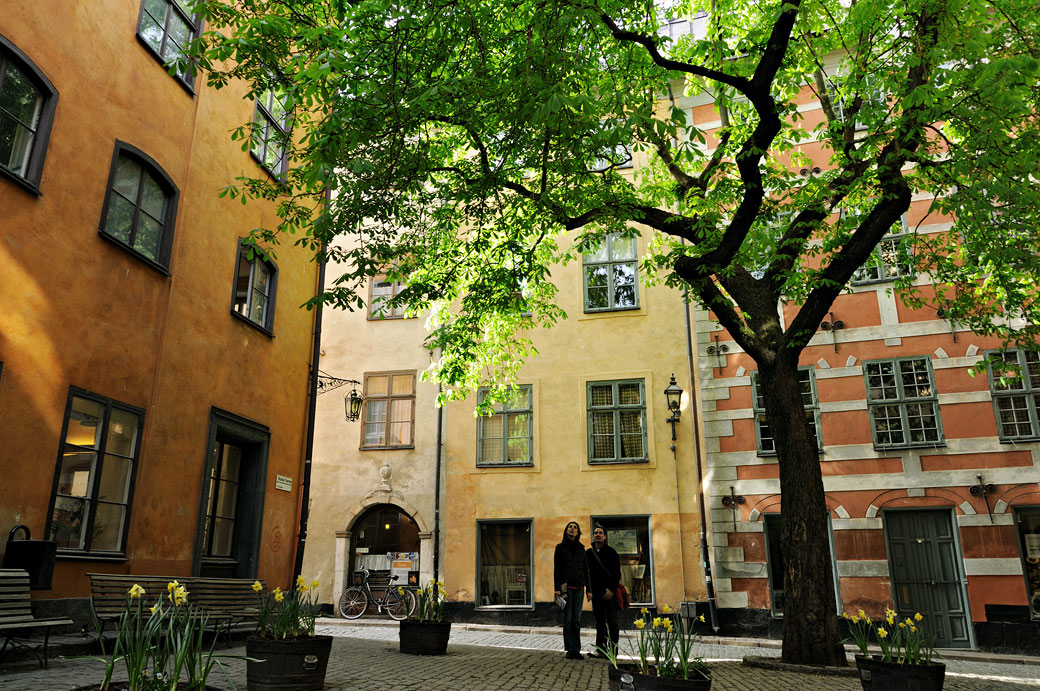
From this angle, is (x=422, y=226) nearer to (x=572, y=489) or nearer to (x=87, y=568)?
(x=87, y=568)

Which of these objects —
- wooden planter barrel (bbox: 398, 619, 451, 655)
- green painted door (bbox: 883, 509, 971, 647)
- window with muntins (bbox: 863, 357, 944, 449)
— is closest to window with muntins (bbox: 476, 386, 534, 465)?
window with muntins (bbox: 863, 357, 944, 449)

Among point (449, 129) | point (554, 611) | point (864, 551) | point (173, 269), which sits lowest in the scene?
point (554, 611)

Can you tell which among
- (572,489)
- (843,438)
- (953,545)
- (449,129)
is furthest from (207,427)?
(953,545)

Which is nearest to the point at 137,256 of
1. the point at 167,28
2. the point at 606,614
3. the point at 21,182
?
the point at 21,182

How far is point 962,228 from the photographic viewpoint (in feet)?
34.8

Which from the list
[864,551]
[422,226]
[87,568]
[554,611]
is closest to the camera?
[87,568]

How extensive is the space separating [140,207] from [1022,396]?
54.0 feet

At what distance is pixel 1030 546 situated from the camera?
14852 millimetres

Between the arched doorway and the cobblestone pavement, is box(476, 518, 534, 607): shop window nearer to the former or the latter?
the arched doorway

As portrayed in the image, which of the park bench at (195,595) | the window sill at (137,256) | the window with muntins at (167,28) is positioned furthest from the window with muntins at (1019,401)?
the window with muntins at (167,28)

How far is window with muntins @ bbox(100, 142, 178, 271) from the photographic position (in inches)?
378

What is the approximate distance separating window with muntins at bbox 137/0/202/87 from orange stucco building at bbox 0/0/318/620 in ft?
0.11

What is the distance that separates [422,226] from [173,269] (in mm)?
3600

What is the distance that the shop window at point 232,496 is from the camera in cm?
1176
